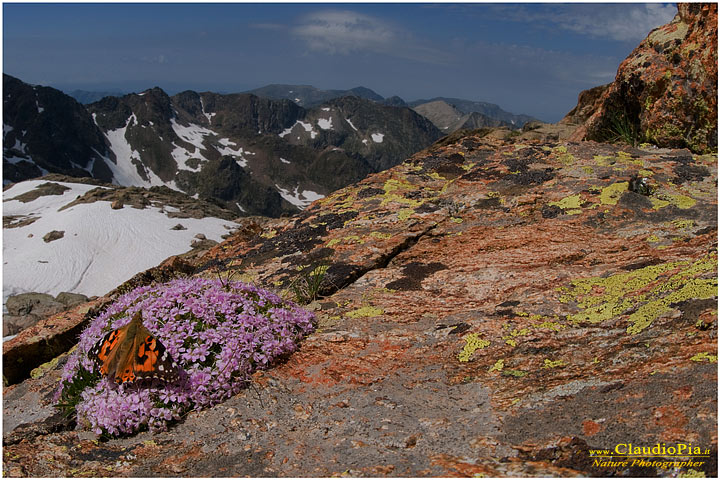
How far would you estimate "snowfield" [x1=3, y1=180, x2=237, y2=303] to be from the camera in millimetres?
47891

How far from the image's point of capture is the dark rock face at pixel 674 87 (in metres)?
10.1

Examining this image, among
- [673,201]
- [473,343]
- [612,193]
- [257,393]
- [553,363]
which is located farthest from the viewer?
[612,193]

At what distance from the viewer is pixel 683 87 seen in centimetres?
1040

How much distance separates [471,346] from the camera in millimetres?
5566

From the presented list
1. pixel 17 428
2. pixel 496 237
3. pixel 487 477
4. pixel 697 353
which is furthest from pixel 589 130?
pixel 17 428

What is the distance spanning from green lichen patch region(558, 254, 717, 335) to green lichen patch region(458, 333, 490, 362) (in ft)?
3.65

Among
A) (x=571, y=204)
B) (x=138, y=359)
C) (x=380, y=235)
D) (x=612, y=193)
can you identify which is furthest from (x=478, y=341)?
(x=612, y=193)

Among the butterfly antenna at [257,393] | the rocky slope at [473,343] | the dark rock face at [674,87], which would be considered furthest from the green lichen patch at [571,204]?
the butterfly antenna at [257,393]

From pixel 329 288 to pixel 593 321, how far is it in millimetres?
4060

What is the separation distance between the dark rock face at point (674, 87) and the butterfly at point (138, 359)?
1151cm

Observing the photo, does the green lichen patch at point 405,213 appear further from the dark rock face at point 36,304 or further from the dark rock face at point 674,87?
the dark rock face at point 36,304

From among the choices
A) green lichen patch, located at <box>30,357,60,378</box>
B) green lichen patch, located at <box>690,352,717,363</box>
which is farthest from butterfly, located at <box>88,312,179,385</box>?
green lichen patch, located at <box>690,352,717,363</box>

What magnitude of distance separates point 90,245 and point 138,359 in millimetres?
57556

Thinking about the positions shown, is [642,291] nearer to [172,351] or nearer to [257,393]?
[257,393]
